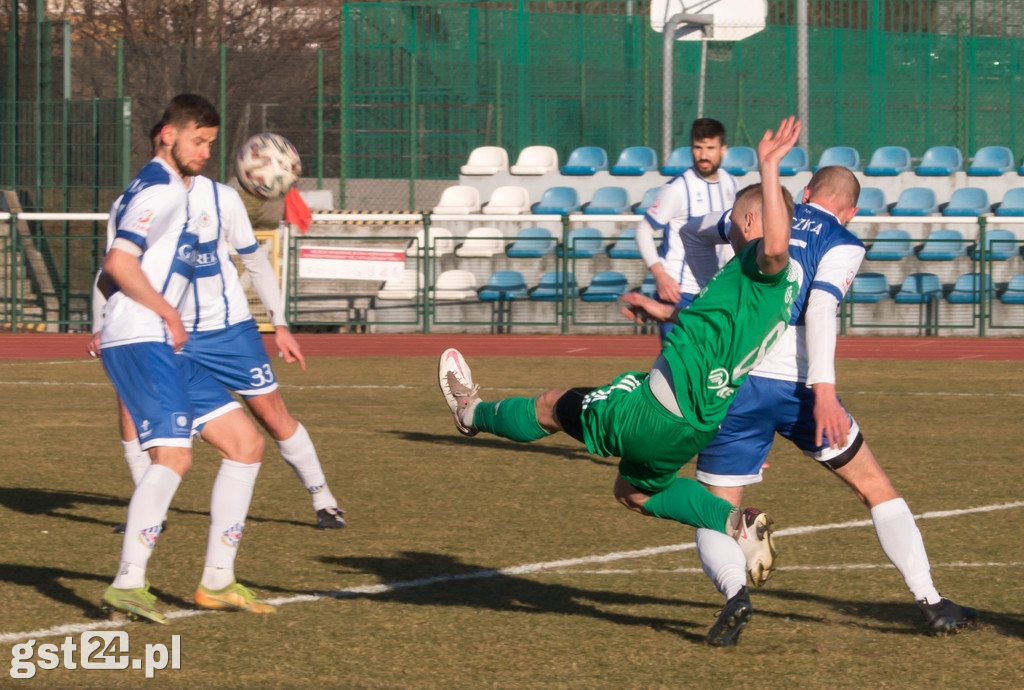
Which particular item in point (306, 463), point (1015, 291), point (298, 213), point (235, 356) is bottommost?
point (306, 463)

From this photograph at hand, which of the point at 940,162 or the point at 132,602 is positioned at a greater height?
the point at 940,162

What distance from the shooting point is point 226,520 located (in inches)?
204

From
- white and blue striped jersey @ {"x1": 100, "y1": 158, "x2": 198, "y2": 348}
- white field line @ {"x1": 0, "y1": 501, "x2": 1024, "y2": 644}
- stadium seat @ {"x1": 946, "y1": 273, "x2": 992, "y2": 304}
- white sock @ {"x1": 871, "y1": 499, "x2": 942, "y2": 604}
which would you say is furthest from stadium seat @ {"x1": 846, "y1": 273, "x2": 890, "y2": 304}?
white and blue striped jersey @ {"x1": 100, "y1": 158, "x2": 198, "y2": 348}

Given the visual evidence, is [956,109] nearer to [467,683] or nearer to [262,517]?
[262,517]

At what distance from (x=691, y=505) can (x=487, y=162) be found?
19553 millimetres

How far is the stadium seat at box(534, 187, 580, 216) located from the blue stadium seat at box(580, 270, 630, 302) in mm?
2600

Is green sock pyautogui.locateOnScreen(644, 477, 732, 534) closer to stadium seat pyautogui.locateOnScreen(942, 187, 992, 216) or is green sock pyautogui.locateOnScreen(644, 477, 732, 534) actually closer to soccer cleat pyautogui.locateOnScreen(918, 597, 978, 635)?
soccer cleat pyautogui.locateOnScreen(918, 597, 978, 635)

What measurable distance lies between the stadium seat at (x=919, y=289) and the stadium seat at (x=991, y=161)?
12.2 ft

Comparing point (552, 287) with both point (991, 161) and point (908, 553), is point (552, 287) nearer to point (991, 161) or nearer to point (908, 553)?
point (991, 161)

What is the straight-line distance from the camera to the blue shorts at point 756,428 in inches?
195

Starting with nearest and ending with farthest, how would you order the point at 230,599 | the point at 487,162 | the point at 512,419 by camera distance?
1. the point at 512,419
2. the point at 230,599
3. the point at 487,162

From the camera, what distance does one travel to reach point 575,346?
1806cm

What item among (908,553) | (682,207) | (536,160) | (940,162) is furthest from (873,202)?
(908,553)
